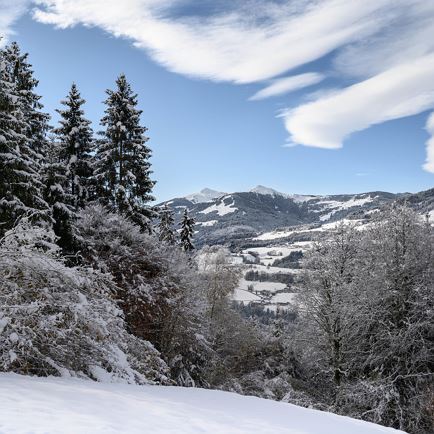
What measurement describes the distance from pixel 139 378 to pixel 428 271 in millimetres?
15702

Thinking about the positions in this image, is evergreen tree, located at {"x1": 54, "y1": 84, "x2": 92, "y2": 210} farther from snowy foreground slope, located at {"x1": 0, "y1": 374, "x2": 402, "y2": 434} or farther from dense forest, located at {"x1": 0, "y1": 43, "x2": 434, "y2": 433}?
snowy foreground slope, located at {"x1": 0, "y1": 374, "x2": 402, "y2": 434}

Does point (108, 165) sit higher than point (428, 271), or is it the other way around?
point (108, 165)

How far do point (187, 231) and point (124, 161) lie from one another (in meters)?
15.1

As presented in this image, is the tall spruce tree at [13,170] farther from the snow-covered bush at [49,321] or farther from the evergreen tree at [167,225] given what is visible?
the evergreen tree at [167,225]

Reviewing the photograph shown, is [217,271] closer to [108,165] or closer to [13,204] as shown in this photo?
[108,165]

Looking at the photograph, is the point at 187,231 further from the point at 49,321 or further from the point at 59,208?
the point at 49,321

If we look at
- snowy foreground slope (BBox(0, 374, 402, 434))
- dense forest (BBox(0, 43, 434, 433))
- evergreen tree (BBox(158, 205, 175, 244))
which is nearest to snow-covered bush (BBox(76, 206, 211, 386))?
dense forest (BBox(0, 43, 434, 433))

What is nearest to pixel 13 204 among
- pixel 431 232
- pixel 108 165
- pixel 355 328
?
pixel 108 165

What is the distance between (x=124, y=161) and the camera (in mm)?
23859

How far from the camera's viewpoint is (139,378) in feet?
27.9

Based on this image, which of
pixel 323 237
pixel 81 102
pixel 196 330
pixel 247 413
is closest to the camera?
pixel 247 413

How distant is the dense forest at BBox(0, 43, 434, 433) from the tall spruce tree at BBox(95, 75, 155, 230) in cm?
8

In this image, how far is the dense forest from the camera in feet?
43.4

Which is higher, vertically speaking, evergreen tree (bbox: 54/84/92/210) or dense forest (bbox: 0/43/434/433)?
evergreen tree (bbox: 54/84/92/210)
